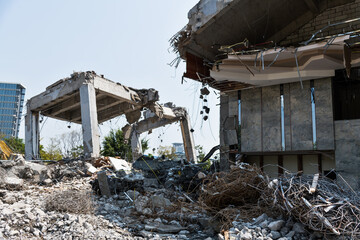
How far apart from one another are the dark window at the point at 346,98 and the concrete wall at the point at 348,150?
1.26m

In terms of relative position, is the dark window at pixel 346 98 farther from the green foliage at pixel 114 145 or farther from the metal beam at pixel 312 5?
the green foliage at pixel 114 145

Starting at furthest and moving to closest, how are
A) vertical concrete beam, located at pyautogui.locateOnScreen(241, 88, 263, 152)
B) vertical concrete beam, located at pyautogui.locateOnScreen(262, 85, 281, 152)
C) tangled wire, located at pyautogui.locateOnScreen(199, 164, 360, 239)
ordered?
vertical concrete beam, located at pyautogui.locateOnScreen(241, 88, 263, 152)
vertical concrete beam, located at pyautogui.locateOnScreen(262, 85, 281, 152)
tangled wire, located at pyautogui.locateOnScreen(199, 164, 360, 239)

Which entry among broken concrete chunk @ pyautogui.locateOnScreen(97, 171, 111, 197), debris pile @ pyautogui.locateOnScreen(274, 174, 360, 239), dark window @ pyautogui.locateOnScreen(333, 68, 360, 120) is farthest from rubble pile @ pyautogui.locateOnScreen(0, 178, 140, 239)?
dark window @ pyautogui.locateOnScreen(333, 68, 360, 120)

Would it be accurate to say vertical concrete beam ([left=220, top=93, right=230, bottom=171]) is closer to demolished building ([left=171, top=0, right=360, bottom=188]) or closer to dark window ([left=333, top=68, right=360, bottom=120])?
demolished building ([left=171, top=0, right=360, bottom=188])

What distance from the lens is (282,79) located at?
10.6 metres

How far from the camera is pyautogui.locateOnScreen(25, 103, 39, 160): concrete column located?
17.4 metres

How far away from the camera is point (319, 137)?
10094 millimetres

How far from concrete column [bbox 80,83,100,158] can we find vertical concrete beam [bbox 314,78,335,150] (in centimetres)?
870

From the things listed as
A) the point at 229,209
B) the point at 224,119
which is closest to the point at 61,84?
the point at 224,119

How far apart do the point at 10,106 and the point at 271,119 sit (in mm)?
94534

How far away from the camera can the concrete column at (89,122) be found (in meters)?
14.0

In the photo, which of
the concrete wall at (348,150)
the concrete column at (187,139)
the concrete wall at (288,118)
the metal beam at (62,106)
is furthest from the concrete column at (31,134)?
the concrete wall at (348,150)

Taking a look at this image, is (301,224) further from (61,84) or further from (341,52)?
(61,84)

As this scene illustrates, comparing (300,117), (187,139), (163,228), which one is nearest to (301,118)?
(300,117)
